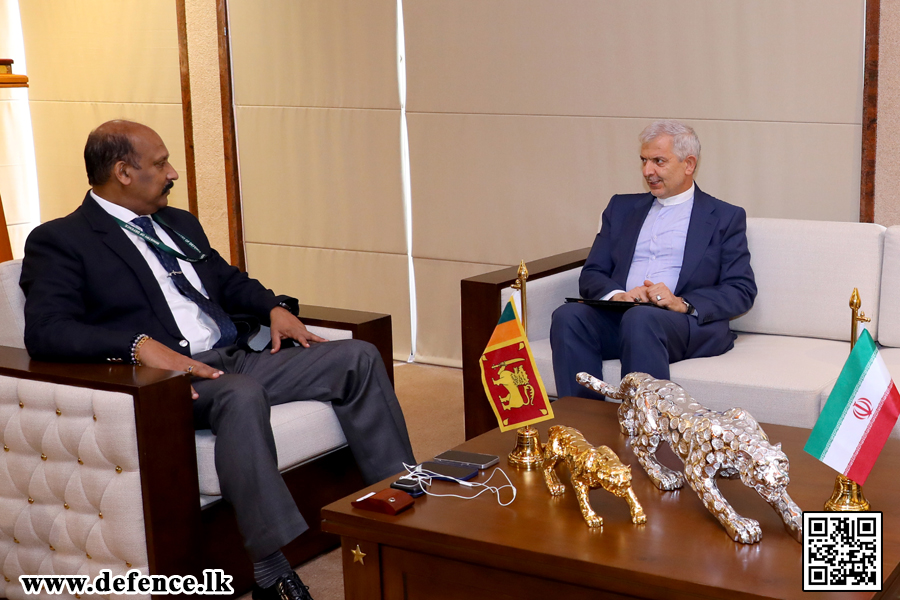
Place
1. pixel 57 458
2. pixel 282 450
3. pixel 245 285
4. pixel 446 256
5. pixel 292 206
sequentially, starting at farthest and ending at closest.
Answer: pixel 292 206 < pixel 446 256 < pixel 245 285 < pixel 282 450 < pixel 57 458

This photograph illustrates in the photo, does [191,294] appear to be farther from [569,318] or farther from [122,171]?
[569,318]

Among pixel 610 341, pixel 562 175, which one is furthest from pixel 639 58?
pixel 610 341

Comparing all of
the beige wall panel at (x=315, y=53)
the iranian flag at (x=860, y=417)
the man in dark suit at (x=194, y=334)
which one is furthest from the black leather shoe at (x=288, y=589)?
the beige wall panel at (x=315, y=53)

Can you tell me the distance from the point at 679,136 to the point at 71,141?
12.5 feet

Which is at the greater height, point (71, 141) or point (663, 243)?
point (71, 141)

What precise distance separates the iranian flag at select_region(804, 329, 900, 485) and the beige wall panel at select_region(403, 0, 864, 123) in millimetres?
2033

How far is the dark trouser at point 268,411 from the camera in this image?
224 cm

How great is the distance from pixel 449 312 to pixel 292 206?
103cm

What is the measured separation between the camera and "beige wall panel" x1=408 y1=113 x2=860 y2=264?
356 cm

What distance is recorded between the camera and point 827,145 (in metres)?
3.51

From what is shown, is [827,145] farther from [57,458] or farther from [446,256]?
[57,458]

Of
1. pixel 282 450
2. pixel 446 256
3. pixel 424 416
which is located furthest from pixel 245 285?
pixel 446 256

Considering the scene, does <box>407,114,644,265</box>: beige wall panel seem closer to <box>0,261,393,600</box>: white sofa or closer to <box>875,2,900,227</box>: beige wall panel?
<box>875,2,900,227</box>: beige wall panel

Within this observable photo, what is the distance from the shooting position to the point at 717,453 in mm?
1715
